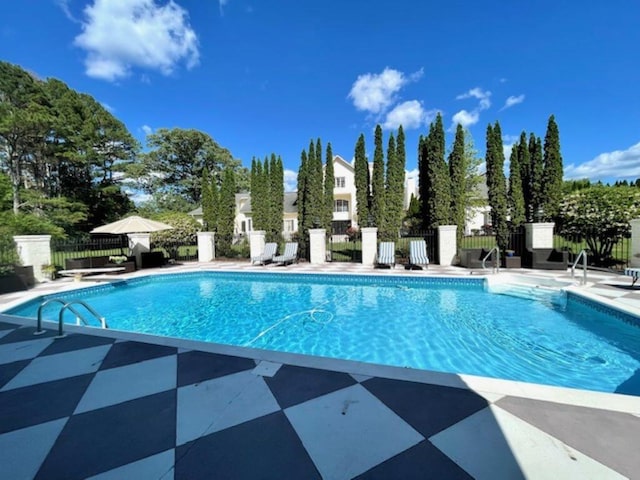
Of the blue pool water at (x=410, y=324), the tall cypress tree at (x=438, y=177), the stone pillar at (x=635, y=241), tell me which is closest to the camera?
the blue pool water at (x=410, y=324)

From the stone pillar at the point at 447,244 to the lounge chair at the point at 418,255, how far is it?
119 cm

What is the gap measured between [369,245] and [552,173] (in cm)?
859

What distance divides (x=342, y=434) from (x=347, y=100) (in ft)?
73.8

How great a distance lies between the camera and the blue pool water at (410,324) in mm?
4184

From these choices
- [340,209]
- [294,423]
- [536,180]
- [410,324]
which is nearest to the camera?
[294,423]

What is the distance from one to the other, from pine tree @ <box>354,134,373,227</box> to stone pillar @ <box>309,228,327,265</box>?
7.34 feet

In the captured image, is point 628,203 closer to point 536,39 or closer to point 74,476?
point 536,39

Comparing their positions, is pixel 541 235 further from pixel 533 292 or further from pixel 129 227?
pixel 129 227

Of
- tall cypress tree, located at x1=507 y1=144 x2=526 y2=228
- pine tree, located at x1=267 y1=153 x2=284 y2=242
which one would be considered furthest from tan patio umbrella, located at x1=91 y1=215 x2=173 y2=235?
tall cypress tree, located at x1=507 y1=144 x2=526 y2=228

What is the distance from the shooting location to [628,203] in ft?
31.8

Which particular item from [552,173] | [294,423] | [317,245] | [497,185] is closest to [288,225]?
[317,245]

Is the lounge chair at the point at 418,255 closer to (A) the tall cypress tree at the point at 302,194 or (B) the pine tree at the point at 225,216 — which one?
(A) the tall cypress tree at the point at 302,194

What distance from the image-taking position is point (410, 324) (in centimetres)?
600

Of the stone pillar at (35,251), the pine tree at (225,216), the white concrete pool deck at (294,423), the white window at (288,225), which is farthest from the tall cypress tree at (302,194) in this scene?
the white window at (288,225)
